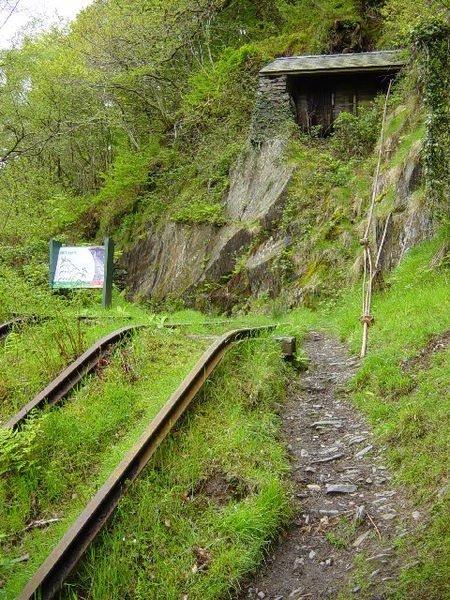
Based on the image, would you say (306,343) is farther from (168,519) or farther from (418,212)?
(168,519)

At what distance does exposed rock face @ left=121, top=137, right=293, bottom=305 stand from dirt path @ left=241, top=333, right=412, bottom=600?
914 cm

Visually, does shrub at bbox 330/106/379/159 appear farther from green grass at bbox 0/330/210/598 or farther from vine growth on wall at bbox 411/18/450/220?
green grass at bbox 0/330/210/598

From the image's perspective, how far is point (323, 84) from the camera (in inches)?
687

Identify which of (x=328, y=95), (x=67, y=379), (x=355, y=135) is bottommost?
(x=67, y=379)

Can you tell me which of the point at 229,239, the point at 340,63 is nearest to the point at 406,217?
the point at 229,239

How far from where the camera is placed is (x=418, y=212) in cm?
→ 969

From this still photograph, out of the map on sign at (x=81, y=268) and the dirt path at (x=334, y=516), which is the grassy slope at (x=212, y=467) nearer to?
the dirt path at (x=334, y=516)

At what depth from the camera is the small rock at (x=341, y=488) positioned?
3.86 m

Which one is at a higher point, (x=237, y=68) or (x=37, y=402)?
(x=237, y=68)

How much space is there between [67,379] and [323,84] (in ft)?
51.2

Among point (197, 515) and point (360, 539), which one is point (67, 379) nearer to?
point (197, 515)

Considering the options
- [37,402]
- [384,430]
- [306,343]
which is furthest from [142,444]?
[306,343]

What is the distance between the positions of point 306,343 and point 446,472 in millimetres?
4965

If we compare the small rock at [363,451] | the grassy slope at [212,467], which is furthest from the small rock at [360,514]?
the small rock at [363,451]
